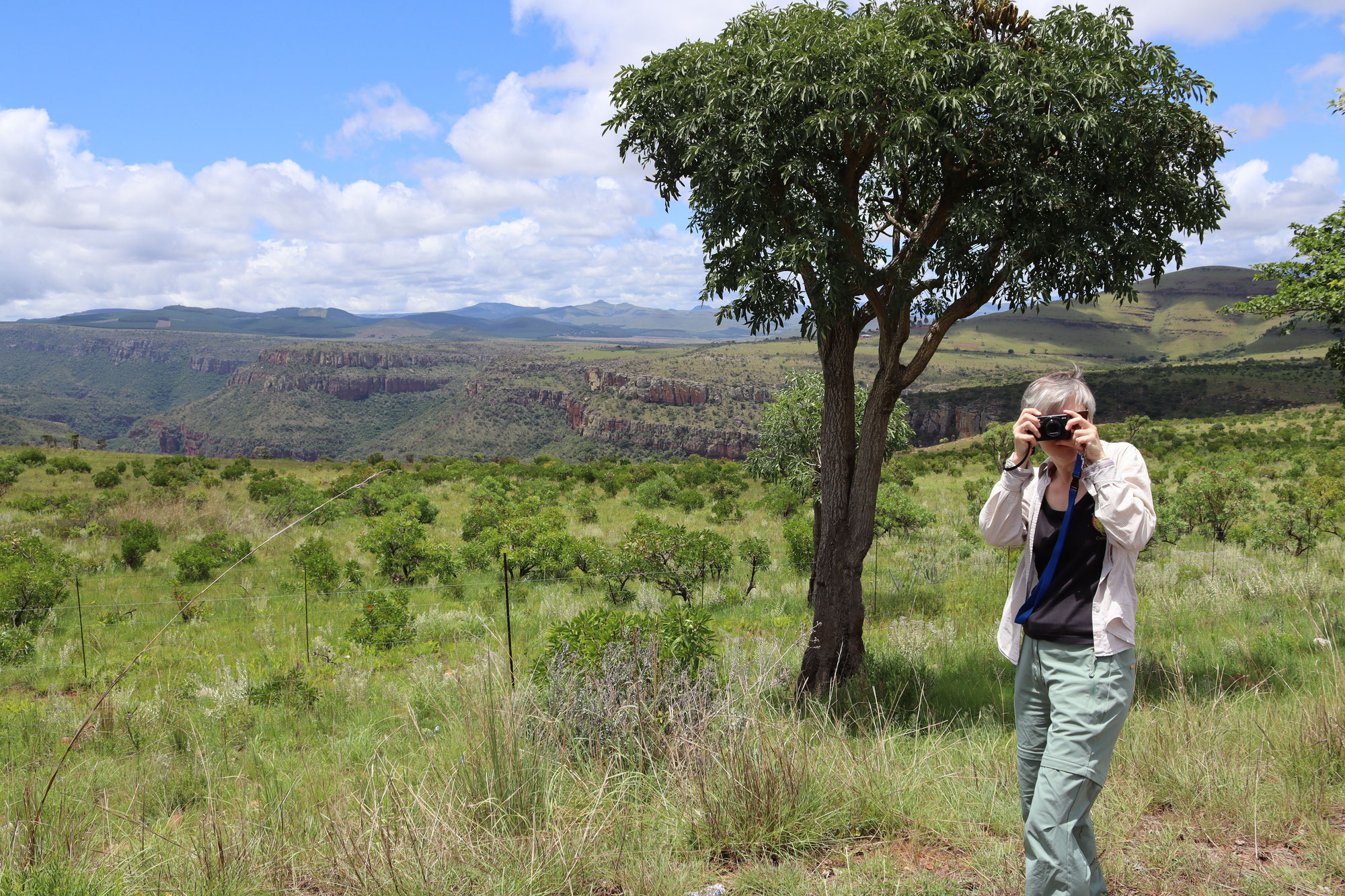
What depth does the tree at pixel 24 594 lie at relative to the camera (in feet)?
26.9

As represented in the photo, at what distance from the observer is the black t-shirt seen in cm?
262

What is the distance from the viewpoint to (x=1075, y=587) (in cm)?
267

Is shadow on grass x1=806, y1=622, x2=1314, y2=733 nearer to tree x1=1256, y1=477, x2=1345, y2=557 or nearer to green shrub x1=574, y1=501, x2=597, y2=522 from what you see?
tree x1=1256, y1=477, x2=1345, y2=557

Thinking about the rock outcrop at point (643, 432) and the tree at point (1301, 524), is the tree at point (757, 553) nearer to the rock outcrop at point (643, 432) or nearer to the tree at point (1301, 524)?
the tree at point (1301, 524)

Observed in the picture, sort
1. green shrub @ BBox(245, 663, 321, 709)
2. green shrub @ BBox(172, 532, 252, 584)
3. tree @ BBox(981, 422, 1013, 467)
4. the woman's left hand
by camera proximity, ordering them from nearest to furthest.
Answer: the woman's left hand, tree @ BBox(981, 422, 1013, 467), green shrub @ BBox(245, 663, 321, 709), green shrub @ BBox(172, 532, 252, 584)

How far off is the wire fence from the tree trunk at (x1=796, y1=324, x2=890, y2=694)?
102 inches

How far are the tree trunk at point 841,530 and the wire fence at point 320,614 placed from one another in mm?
2600

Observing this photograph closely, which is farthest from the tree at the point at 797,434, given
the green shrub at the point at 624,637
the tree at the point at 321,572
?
the tree at the point at 321,572

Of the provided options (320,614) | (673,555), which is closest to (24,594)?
(320,614)

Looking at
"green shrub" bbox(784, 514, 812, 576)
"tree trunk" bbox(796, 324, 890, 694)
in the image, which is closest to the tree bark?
"tree trunk" bbox(796, 324, 890, 694)

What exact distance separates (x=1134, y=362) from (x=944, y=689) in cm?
18082

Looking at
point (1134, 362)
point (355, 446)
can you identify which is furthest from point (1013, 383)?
point (355, 446)

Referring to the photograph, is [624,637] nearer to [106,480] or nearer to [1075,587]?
[1075,587]

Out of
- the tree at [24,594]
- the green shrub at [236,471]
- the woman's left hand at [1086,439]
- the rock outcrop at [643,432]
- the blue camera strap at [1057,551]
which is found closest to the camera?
the woman's left hand at [1086,439]
